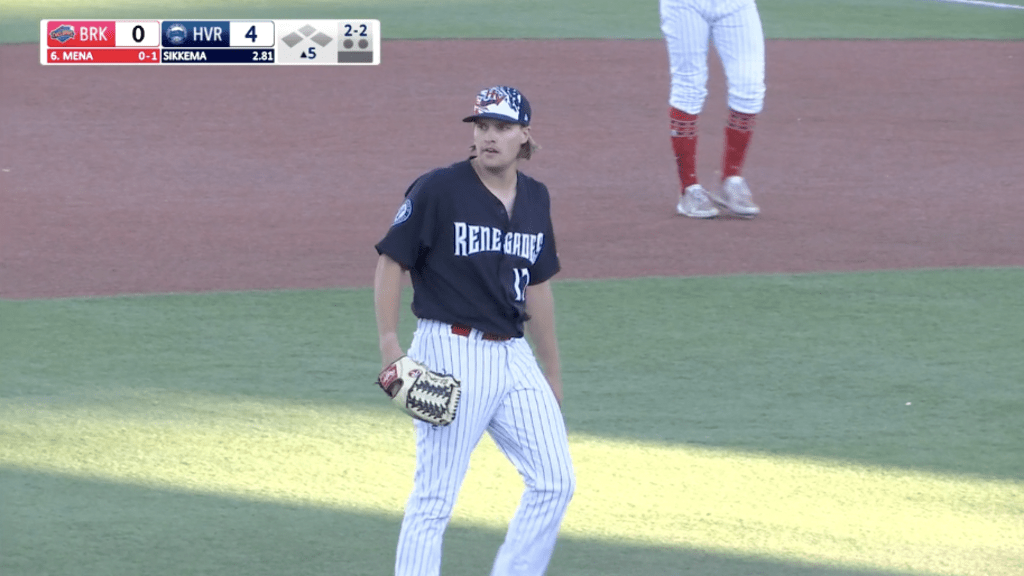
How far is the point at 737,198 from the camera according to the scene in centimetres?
889

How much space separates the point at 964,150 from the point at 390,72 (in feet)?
17.2

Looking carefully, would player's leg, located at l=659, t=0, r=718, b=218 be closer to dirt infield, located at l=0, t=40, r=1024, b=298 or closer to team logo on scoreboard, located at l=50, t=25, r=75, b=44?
dirt infield, located at l=0, t=40, r=1024, b=298

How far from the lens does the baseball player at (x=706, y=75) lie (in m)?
8.56

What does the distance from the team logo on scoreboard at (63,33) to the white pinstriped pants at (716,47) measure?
8.15 meters

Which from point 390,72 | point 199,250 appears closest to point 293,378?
point 199,250

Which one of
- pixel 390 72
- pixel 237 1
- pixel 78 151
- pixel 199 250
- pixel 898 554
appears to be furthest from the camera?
pixel 237 1

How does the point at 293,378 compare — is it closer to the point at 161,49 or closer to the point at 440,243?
the point at 440,243

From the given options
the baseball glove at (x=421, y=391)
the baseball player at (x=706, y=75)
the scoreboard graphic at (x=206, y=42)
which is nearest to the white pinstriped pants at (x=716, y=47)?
the baseball player at (x=706, y=75)

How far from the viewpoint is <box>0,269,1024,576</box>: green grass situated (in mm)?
4648

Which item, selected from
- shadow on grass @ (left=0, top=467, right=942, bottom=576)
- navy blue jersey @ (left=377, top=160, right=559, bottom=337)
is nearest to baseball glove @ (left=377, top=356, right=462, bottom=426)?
navy blue jersey @ (left=377, top=160, right=559, bottom=337)

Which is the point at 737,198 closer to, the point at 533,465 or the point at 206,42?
the point at 533,465

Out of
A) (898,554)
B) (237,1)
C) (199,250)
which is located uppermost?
(237,1)

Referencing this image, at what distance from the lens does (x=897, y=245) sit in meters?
8.39

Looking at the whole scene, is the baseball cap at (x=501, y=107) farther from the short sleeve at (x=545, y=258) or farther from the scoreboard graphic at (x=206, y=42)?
the scoreboard graphic at (x=206, y=42)
